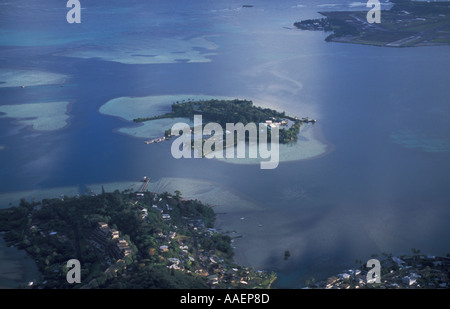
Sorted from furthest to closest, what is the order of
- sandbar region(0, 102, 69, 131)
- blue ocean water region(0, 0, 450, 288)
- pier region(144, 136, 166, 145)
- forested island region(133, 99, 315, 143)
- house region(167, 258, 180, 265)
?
sandbar region(0, 102, 69, 131) → forested island region(133, 99, 315, 143) → pier region(144, 136, 166, 145) → blue ocean water region(0, 0, 450, 288) → house region(167, 258, 180, 265)

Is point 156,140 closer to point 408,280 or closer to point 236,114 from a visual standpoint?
point 236,114

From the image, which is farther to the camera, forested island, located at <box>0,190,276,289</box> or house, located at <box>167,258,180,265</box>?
house, located at <box>167,258,180,265</box>

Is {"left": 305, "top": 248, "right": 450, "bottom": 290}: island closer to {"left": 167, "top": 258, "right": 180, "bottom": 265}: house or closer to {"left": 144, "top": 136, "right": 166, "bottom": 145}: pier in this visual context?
{"left": 167, "top": 258, "right": 180, "bottom": 265}: house

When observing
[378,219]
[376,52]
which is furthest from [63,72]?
[378,219]

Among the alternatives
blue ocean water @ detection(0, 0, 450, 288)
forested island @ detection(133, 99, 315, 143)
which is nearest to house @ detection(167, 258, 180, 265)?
blue ocean water @ detection(0, 0, 450, 288)

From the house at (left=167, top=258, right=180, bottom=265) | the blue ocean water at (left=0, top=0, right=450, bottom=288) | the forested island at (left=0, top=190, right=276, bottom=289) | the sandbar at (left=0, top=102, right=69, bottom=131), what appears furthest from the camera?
the sandbar at (left=0, top=102, right=69, bottom=131)

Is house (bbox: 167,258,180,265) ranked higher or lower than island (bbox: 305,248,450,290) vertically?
higher

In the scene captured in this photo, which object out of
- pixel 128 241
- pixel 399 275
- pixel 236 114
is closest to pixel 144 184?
pixel 128 241
